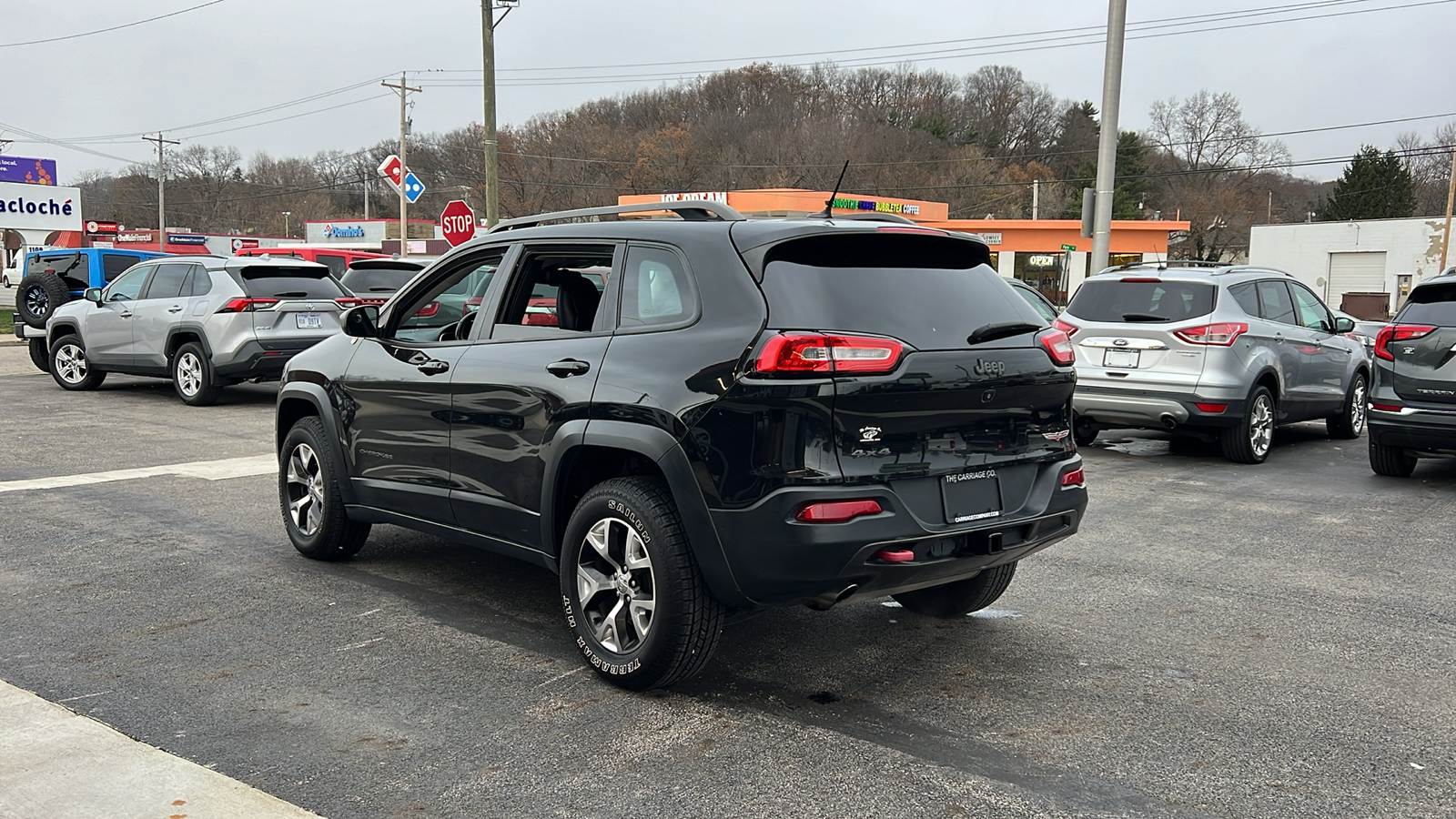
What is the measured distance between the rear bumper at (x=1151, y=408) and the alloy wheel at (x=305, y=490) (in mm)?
6454

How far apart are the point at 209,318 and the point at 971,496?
38.0ft

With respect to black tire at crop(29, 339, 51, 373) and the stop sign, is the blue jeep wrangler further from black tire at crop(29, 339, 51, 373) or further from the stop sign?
the stop sign

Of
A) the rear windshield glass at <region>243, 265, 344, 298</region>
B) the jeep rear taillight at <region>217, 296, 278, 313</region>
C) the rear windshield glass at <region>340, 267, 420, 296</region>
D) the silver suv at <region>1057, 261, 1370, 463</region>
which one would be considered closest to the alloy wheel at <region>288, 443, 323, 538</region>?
the silver suv at <region>1057, 261, 1370, 463</region>

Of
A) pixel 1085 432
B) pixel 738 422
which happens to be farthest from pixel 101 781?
pixel 1085 432

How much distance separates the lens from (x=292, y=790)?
11.5ft

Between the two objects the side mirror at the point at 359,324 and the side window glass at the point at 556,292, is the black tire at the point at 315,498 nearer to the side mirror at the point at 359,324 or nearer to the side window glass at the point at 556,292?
the side mirror at the point at 359,324

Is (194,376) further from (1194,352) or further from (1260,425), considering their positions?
(1260,425)

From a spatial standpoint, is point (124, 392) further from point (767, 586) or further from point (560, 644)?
point (767, 586)

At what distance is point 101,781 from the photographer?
3.54m

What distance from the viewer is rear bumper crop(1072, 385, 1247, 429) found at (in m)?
10.1

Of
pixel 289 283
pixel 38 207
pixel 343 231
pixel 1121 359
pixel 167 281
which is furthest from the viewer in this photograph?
pixel 343 231

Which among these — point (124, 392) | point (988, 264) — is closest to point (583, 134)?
point (124, 392)

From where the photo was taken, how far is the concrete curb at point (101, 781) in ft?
11.0

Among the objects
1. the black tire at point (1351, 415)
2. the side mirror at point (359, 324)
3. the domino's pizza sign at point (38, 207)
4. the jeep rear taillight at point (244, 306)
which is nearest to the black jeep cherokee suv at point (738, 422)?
the side mirror at point (359, 324)
